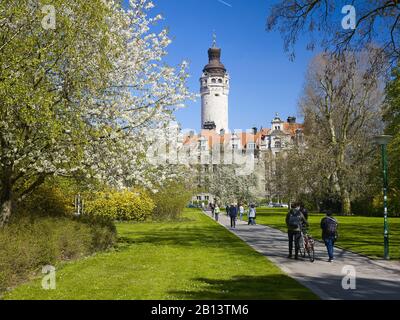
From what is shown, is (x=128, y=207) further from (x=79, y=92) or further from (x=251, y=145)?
(x=251, y=145)

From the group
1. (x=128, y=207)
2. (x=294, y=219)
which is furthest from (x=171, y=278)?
(x=128, y=207)

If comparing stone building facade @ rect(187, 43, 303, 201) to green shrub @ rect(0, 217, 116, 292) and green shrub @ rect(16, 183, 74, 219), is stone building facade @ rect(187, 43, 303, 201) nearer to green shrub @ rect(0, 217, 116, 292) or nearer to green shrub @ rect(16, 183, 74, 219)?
green shrub @ rect(16, 183, 74, 219)

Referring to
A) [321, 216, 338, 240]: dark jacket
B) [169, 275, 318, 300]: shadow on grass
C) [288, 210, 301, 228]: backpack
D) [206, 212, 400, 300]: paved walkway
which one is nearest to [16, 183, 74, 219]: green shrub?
[206, 212, 400, 300]: paved walkway

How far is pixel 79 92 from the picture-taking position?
13.5 meters

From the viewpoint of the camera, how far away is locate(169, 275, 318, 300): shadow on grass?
31.3 ft

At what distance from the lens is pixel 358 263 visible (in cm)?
1451

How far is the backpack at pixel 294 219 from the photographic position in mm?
15656

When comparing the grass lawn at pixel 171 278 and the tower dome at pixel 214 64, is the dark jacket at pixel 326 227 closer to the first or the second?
the grass lawn at pixel 171 278

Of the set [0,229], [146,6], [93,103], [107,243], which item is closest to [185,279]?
[0,229]

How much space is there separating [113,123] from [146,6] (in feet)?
14.8

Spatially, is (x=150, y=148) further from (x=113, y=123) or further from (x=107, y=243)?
(x=107, y=243)

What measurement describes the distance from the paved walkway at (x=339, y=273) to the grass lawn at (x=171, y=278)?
460 mm

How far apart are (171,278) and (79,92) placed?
5.86 metres

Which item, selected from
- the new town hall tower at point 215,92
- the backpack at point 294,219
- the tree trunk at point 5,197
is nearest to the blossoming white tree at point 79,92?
the tree trunk at point 5,197
